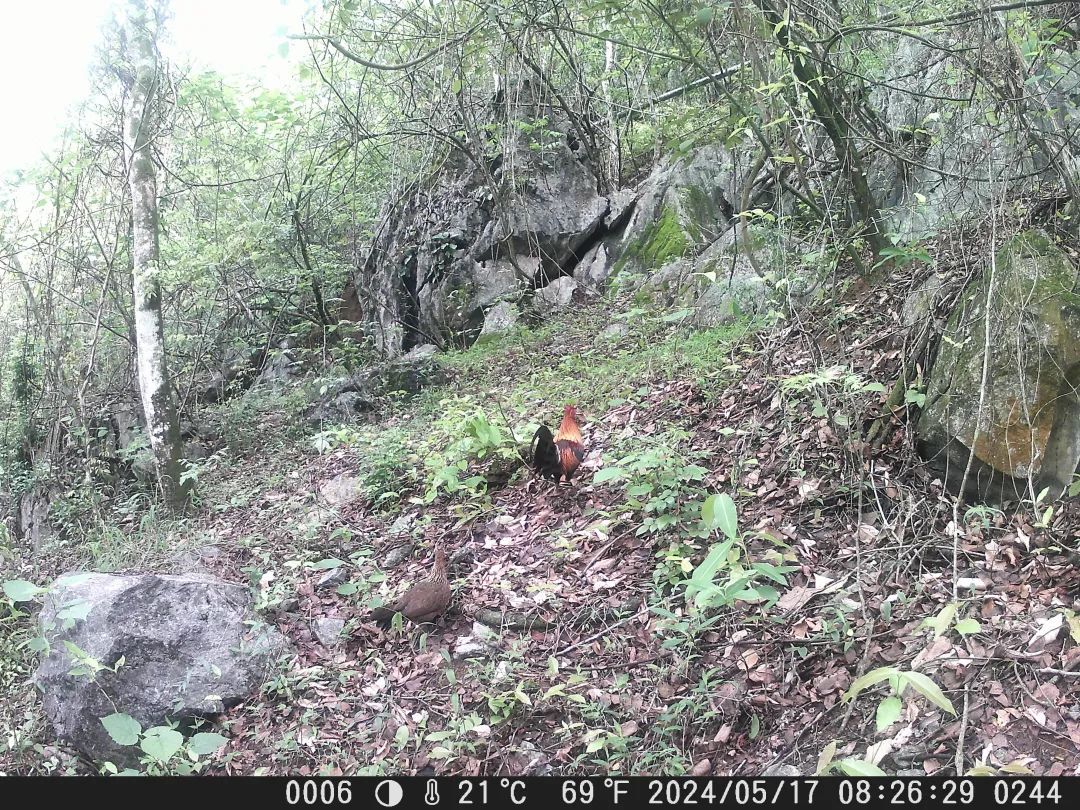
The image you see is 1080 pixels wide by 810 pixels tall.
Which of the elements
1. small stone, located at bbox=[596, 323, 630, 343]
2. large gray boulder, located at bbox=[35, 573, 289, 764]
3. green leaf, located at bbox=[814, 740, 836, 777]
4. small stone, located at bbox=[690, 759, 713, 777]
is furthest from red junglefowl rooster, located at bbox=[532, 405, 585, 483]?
small stone, located at bbox=[596, 323, 630, 343]

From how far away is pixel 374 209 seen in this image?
11.9 m

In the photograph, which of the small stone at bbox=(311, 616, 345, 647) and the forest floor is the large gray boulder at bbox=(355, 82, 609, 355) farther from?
the small stone at bbox=(311, 616, 345, 647)

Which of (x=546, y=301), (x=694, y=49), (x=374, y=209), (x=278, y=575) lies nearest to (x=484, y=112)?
(x=546, y=301)

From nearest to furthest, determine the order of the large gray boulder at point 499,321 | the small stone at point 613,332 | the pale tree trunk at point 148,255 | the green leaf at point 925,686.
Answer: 1. the green leaf at point 925,686
2. the pale tree trunk at point 148,255
3. the small stone at point 613,332
4. the large gray boulder at point 499,321

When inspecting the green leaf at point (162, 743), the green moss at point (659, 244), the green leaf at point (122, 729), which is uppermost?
the green moss at point (659, 244)

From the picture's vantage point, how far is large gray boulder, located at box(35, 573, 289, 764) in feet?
11.4

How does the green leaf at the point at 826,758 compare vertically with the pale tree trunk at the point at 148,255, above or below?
below

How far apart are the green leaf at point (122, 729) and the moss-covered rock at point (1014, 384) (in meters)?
4.08

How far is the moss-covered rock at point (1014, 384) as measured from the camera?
126 inches

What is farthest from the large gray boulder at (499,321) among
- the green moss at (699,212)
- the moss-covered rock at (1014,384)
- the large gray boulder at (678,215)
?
the moss-covered rock at (1014,384)

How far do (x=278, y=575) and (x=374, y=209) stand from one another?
8599mm

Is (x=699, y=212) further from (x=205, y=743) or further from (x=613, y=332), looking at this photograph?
(x=205, y=743)

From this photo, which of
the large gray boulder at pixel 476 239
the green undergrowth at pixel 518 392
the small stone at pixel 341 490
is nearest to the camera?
the green undergrowth at pixel 518 392
